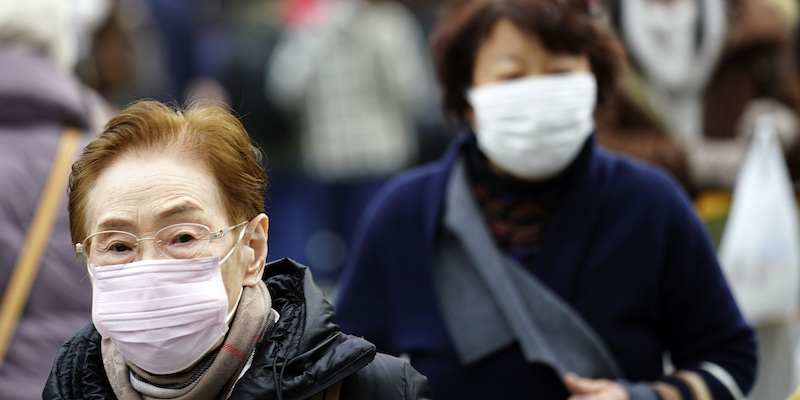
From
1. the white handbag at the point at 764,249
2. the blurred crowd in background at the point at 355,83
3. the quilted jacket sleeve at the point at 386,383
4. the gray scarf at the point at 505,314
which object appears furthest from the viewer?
the blurred crowd in background at the point at 355,83

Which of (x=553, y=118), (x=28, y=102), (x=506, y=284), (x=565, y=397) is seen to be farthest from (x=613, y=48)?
(x=28, y=102)

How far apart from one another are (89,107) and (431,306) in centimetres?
164

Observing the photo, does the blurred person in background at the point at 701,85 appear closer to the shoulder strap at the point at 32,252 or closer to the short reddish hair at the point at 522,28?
the short reddish hair at the point at 522,28

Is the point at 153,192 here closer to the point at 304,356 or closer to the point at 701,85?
the point at 304,356

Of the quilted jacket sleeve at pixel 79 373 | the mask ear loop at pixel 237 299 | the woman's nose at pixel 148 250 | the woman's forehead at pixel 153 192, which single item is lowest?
the quilted jacket sleeve at pixel 79 373

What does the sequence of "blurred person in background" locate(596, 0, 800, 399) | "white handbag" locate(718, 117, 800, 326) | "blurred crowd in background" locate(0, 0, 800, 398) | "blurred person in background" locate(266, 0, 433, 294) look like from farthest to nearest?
"blurred person in background" locate(266, 0, 433, 294), "blurred crowd in background" locate(0, 0, 800, 398), "blurred person in background" locate(596, 0, 800, 399), "white handbag" locate(718, 117, 800, 326)

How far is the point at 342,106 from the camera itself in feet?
28.4

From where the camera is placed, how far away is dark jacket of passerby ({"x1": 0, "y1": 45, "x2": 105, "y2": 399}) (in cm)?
355

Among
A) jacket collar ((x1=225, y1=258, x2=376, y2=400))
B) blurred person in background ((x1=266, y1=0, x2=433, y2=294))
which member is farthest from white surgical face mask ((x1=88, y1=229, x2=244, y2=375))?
blurred person in background ((x1=266, y1=0, x2=433, y2=294))

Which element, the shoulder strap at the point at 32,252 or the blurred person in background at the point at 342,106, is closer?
the shoulder strap at the point at 32,252

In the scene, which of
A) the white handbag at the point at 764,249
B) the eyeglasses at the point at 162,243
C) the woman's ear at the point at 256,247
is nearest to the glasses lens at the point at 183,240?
the eyeglasses at the point at 162,243

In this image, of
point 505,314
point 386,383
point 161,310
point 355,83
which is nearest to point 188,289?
point 161,310

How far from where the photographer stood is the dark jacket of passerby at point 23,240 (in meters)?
3.55

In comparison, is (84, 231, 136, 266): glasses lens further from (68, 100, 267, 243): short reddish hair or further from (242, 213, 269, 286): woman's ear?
(242, 213, 269, 286): woman's ear
